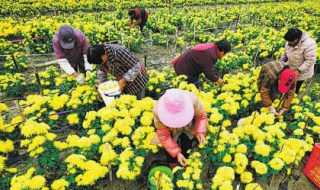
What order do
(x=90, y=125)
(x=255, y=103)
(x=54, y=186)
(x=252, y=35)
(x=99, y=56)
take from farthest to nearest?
1. (x=252, y=35)
2. (x=255, y=103)
3. (x=90, y=125)
4. (x=99, y=56)
5. (x=54, y=186)

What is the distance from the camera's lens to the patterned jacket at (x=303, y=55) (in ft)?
13.1

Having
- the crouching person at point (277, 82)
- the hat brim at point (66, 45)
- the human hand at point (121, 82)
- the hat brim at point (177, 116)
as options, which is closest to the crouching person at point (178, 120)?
the hat brim at point (177, 116)

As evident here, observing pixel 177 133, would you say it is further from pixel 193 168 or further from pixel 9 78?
pixel 9 78

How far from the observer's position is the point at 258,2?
18484 mm

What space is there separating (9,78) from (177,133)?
160 inches

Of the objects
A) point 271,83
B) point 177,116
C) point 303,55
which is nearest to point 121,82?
point 177,116

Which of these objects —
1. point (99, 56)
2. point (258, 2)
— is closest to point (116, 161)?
point (99, 56)

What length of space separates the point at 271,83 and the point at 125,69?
2313mm

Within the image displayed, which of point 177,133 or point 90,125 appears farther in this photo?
point 90,125

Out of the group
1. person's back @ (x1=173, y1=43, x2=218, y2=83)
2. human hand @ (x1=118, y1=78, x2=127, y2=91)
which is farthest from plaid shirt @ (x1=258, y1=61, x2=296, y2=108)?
human hand @ (x1=118, y1=78, x2=127, y2=91)

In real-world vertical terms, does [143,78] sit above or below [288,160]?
above

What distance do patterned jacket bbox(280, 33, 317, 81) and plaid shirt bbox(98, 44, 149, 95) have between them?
2770mm

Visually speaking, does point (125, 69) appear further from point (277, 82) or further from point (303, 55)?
point (303, 55)

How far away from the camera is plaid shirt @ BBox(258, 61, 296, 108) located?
343cm
